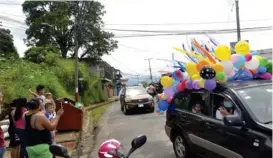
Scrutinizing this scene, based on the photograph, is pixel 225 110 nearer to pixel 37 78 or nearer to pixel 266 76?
pixel 266 76

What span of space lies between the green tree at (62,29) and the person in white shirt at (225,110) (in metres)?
36.9

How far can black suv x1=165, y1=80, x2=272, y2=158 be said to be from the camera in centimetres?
431

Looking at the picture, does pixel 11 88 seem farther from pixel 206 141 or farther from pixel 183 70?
pixel 206 141

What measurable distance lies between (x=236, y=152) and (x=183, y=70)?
98.8 inches

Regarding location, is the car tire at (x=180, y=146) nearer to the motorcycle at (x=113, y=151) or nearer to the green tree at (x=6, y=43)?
the motorcycle at (x=113, y=151)

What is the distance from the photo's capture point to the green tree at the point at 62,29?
42059mm

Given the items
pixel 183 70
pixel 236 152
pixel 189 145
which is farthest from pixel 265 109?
pixel 183 70

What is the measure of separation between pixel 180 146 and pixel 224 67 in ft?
6.21

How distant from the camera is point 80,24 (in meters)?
21.2

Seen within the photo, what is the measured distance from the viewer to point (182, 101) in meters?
6.58

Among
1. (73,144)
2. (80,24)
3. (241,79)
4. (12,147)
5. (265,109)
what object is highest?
(80,24)

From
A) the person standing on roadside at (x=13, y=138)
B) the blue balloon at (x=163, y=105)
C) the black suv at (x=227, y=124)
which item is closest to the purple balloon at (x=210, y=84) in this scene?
the black suv at (x=227, y=124)

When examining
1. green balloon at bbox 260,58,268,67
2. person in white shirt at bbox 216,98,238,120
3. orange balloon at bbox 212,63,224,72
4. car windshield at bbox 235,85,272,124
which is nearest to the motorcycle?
car windshield at bbox 235,85,272,124

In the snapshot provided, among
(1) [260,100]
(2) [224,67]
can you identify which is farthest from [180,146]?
(1) [260,100]
